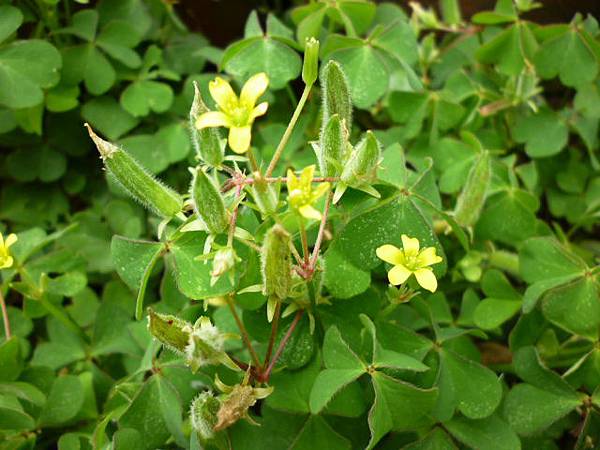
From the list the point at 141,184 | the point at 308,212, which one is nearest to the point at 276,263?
the point at 308,212

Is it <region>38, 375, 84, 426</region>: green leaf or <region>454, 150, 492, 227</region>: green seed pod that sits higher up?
<region>454, 150, 492, 227</region>: green seed pod

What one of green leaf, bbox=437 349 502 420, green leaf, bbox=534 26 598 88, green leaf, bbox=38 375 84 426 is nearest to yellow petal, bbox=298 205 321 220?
green leaf, bbox=437 349 502 420

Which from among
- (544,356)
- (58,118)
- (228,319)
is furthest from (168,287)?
(544,356)

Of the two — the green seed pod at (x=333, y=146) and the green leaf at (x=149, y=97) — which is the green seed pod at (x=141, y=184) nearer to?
the green seed pod at (x=333, y=146)

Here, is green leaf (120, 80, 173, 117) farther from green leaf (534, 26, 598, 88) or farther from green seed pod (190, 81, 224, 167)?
green leaf (534, 26, 598, 88)

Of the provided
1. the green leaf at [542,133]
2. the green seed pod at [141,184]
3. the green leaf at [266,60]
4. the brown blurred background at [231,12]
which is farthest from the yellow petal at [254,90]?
the brown blurred background at [231,12]

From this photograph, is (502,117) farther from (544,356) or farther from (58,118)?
(58,118)

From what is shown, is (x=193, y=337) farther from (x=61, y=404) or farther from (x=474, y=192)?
(x=474, y=192)
